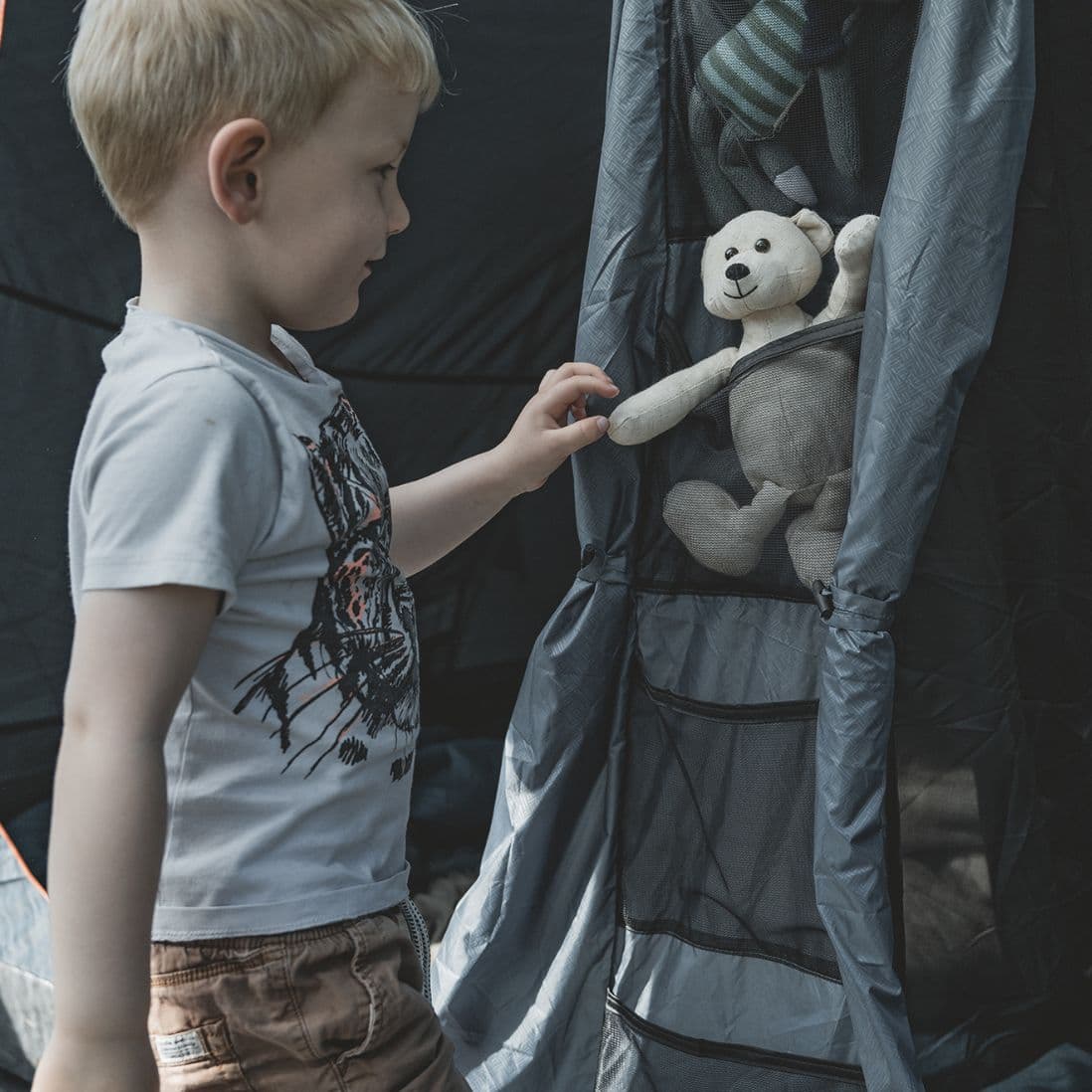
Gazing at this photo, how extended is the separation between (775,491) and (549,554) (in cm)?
75

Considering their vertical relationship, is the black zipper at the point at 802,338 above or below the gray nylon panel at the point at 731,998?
above

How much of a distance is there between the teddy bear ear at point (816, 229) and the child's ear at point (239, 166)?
433 mm

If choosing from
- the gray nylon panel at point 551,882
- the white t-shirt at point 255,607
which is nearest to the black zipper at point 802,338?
the gray nylon panel at point 551,882

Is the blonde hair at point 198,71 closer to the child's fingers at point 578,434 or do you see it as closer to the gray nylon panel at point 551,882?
the child's fingers at point 578,434

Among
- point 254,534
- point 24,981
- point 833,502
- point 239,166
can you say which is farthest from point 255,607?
point 24,981

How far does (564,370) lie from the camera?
1.09m

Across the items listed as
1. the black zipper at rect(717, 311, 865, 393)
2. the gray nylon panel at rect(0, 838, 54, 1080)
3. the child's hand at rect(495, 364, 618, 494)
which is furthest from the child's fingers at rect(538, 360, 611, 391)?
the gray nylon panel at rect(0, 838, 54, 1080)

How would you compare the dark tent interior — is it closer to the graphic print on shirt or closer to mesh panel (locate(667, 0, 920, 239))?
mesh panel (locate(667, 0, 920, 239))

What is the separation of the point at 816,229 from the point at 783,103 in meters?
0.10

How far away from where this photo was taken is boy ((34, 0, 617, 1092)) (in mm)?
685

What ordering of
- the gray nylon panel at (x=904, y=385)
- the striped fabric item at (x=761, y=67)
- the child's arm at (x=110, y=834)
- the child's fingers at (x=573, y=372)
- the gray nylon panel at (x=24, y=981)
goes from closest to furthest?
the child's arm at (x=110, y=834) < the gray nylon panel at (x=904, y=385) < the striped fabric item at (x=761, y=67) < the child's fingers at (x=573, y=372) < the gray nylon panel at (x=24, y=981)

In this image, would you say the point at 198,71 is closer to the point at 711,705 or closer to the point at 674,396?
the point at 674,396

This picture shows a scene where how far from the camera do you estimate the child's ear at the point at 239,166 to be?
0.74 meters

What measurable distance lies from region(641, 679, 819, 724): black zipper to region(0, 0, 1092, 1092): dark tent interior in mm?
86
